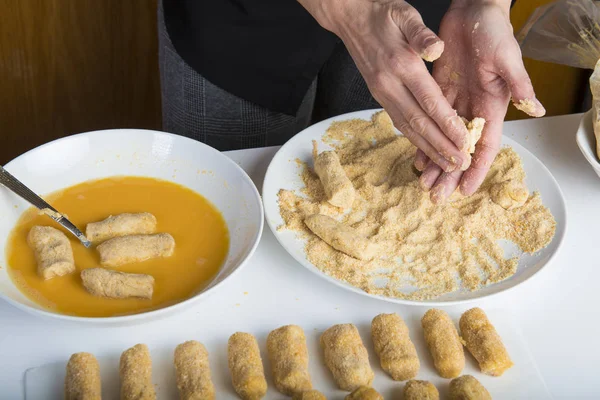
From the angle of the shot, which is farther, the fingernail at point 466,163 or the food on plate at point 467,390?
the fingernail at point 466,163

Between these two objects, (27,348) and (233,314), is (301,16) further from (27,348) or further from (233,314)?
(27,348)

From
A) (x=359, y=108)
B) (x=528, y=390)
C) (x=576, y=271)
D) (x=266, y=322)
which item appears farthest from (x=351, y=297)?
(x=359, y=108)

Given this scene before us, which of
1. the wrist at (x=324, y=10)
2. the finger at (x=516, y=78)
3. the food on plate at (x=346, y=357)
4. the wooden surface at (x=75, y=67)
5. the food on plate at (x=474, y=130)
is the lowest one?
the wooden surface at (x=75, y=67)

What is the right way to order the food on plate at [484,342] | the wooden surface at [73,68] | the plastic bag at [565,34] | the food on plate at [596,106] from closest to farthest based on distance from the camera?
the food on plate at [484,342] < the food on plate at [596,106] < the plastic bag at [565,34] < the wooden surface at [73,68]

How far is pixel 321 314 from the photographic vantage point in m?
1.18

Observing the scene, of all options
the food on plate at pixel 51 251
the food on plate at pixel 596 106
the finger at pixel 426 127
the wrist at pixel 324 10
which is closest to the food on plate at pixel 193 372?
the food on plate at pixel 51 251

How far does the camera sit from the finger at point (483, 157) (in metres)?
1.36

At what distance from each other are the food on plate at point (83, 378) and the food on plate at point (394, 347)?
45 centimetres

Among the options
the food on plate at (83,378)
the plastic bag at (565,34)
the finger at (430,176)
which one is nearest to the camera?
the food on plate at (83,378)

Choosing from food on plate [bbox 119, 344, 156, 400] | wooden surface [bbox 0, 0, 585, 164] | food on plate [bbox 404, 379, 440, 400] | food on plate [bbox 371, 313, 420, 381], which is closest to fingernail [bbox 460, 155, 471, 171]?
food on plate [bbox 371, 313, 420, 381]

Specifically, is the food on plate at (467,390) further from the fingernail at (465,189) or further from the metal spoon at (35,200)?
the metal spoon at (35,200)

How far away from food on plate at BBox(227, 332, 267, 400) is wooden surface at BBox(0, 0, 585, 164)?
1774 mm

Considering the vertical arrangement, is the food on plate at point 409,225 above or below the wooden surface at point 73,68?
above

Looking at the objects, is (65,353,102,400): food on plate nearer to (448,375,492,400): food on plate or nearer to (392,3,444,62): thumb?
(448,375,492,400): food on plate
